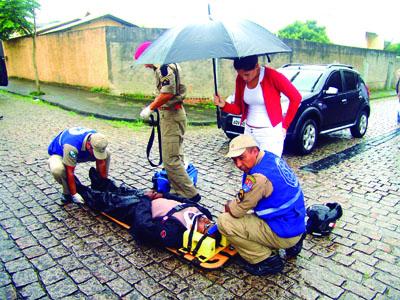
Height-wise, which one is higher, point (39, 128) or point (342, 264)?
point (39, 128)

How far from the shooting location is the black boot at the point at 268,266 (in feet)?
10.0

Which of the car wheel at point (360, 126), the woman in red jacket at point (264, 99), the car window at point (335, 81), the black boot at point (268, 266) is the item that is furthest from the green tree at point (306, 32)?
the black boot at point (268, 266)

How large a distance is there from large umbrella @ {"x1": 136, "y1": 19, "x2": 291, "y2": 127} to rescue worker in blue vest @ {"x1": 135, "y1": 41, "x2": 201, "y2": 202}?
619mm

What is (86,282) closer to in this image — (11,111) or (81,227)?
(81,227)

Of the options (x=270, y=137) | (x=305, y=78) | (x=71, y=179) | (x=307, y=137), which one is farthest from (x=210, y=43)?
(x=305, y=78)

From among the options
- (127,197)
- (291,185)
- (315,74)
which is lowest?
(127,197)

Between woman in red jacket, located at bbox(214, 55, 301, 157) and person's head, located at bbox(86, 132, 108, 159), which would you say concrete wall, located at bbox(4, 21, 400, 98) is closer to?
person's head, located at bbox(86, 132, 108, 159)

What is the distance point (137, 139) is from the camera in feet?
25.8

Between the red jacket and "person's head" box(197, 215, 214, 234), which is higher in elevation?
the red jacket

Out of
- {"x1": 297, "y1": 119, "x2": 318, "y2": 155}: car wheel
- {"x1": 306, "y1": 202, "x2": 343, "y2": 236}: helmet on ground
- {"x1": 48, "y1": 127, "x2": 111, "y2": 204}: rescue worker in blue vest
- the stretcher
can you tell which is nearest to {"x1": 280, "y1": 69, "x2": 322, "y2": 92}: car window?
{"x1": 297, "y1": 119, "x2": 318, "y2": 155}: car wheel

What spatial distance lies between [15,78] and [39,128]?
50.5ft

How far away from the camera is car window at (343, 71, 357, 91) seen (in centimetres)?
776

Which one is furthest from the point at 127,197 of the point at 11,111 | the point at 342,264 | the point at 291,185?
the point at 11,111

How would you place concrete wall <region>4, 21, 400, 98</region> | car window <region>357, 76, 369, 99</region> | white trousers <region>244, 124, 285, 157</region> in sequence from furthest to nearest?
concrete wall <region>4, 21, 400, 98</region> → car window <region>357, 76, 369, 99</region> → white trousers <region>244, 124, 285, 157</region>
